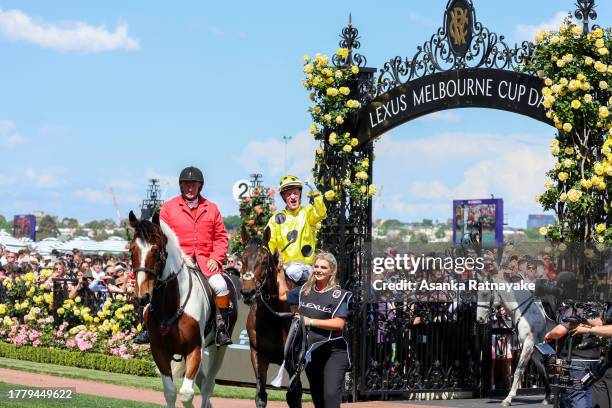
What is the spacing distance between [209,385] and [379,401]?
14.3 feet

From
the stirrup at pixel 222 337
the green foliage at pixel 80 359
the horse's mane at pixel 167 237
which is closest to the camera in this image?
the horse's mane at pixel 167 237

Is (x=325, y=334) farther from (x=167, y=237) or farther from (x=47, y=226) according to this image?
(x=47, y=226)

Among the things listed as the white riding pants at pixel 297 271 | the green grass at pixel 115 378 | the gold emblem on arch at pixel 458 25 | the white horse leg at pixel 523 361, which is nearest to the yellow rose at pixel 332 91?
the gold emblem on arch at pixel 458 25

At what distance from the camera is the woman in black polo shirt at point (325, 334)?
408 inches

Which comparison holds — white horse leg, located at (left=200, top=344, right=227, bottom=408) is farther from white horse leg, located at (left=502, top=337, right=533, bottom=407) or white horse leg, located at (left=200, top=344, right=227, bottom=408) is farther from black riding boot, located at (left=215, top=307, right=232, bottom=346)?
white horse leg, located at (left=502, top=337, right=533, bottom=407)

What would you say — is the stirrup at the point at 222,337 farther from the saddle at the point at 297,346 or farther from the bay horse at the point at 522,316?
the bay horse at the point at 522,316

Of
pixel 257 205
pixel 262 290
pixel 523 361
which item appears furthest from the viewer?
pixel 257 205

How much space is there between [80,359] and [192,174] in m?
8.52

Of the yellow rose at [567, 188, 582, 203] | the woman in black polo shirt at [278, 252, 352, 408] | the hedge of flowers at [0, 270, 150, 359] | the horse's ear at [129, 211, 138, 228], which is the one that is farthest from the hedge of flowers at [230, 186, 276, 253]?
the woman in black polo shirt at [278, 252, 352, 408]

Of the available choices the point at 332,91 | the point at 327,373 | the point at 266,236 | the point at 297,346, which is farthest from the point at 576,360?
the point at 332,91

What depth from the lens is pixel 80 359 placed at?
67.5 feet

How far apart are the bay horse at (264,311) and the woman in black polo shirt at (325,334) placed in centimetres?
153

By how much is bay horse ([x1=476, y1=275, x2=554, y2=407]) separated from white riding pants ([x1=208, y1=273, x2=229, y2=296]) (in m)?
5.21

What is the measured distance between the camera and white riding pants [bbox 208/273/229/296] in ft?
42.6
